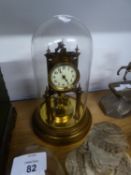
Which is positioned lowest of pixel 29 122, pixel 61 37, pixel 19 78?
pixel 29 122

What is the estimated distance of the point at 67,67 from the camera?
0.58 m

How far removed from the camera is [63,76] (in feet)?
1.94

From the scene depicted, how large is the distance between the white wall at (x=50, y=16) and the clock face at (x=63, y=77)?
18cm

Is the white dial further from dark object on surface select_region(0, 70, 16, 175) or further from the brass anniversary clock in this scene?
dark object on surface select_region(0, 70, 16, 175)

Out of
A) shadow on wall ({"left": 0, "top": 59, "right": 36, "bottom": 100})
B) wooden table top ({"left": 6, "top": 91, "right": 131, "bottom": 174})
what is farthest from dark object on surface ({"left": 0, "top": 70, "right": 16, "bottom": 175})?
shadow on wall ({"left": 0, "top": 59, "right": 36, "bottom": 100})

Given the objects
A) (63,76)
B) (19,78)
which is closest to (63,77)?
(63,76)

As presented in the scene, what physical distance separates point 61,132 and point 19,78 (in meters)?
0.28

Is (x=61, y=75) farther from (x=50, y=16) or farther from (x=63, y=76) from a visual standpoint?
(x=50, y=16)

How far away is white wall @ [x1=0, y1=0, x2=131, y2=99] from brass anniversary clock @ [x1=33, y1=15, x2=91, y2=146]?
5 centimetres

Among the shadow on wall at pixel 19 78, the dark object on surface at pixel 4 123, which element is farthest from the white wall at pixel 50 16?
the dark object on surface at pixel 4 123

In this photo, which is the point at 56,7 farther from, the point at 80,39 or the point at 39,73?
the point at 39,73

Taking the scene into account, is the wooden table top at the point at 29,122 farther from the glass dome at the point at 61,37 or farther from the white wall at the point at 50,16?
the glass dome at the point at 61,37

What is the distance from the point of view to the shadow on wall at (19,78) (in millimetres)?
746

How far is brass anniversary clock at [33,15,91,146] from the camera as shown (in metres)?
0.59
